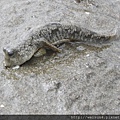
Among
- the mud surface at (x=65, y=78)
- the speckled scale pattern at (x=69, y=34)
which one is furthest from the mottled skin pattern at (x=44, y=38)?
the mud surface at (x=65, y=78)

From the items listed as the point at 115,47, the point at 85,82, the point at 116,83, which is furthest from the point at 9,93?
the point at 115,47

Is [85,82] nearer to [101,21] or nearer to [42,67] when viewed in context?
[42,67]

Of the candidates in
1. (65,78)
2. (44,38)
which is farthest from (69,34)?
(65,78)

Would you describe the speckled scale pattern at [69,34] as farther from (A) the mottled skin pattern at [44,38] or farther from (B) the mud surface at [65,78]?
(B) the mud surface at [65,78]

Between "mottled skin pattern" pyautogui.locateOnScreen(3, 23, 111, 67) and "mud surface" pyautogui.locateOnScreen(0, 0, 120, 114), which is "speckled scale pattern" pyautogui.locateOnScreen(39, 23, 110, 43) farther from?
"mud surface" pyautogui.locateOnScreen(0, 0, 120, 114)

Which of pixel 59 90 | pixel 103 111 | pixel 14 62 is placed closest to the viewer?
pixel 103 111
